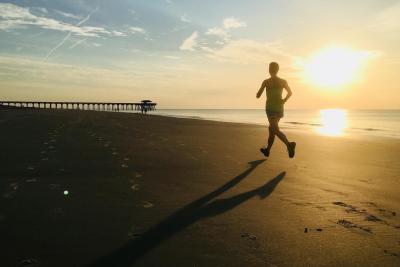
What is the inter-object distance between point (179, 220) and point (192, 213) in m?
0.32

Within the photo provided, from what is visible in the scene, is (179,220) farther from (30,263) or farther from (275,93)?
(275,93)

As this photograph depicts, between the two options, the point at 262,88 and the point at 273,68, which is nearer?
the point at 273,68

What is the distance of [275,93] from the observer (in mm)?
9531

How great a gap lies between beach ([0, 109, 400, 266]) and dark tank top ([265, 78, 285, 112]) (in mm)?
1601

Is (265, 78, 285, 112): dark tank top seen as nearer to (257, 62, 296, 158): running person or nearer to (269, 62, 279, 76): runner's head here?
(257, 62, 296, 158): running person

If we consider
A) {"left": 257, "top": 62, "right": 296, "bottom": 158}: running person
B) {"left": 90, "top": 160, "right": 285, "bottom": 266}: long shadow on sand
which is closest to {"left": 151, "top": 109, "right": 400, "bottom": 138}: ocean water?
{"left": 257, "top": 62, "right": 296, "bottom": 158}: running person

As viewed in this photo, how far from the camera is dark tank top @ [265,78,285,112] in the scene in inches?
373

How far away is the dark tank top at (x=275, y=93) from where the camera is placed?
31.1 ft

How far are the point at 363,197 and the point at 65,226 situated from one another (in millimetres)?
4034

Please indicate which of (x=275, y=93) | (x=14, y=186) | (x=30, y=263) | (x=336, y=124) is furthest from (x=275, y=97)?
(x=336, y=124)

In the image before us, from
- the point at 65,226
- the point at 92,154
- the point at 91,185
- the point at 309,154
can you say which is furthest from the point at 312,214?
the point at 309,154

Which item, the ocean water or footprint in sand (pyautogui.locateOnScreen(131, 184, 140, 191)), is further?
the ocean water

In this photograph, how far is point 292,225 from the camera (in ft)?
13.7

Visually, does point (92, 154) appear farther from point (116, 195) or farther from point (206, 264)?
point (206, 264)
